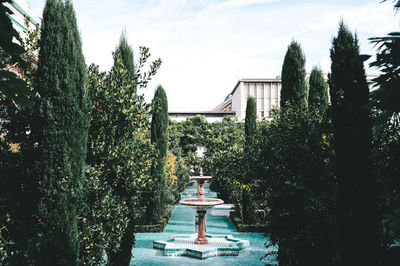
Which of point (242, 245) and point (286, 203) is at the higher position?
point (286, 203)

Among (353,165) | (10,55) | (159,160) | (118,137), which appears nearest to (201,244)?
(159,160)

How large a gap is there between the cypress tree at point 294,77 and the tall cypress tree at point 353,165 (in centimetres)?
693

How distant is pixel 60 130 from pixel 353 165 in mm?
4550

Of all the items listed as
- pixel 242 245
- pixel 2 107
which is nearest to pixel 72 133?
pixel 2 107

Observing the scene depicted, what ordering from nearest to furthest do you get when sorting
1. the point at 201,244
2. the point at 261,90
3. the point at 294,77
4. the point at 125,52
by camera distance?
the point at 125,52 < the point at 201,244 < the point at 294,77 < the point at 261,90

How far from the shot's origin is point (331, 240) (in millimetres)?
4934

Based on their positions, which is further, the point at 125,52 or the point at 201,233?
the point at 201,233

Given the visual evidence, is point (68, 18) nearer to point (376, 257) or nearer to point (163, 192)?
point (376, 257)

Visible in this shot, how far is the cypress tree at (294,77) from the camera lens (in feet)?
39.0

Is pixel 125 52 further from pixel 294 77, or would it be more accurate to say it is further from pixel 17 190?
pixel 294 77

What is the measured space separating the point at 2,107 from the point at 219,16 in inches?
180

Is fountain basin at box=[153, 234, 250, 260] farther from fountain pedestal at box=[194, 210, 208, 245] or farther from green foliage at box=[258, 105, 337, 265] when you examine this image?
green foliage at box=[258, 105, 337, 265]

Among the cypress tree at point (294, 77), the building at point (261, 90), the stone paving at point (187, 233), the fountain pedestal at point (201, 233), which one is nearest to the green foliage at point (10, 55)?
the stone paving at point (187, 233)

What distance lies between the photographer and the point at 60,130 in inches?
207
